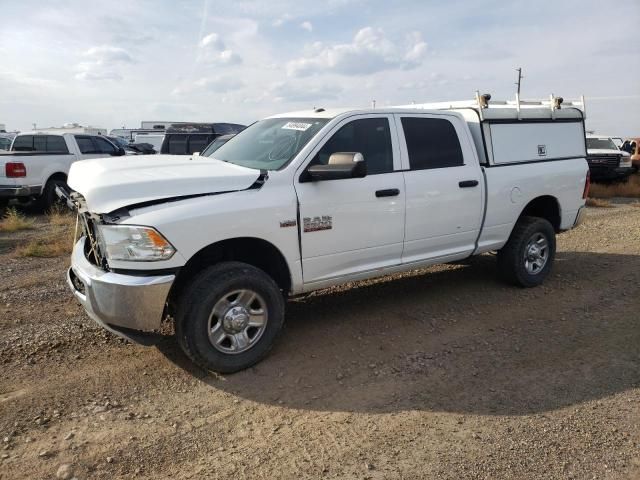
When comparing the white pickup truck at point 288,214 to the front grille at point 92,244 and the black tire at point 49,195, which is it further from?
the black tire at point 49,195

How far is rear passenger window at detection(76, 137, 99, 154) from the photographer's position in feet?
41.8

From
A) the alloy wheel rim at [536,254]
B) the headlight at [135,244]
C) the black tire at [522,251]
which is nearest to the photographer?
the headlight at [135,244]

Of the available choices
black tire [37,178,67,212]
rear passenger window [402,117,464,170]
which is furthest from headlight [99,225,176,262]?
black tire [37,178,67,212]

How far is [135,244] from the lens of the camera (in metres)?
3.56

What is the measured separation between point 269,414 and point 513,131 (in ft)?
13.2

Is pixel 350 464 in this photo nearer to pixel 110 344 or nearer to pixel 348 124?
pixel 110 344

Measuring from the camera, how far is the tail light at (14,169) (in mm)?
11008

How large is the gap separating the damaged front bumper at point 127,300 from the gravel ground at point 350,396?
46 cm

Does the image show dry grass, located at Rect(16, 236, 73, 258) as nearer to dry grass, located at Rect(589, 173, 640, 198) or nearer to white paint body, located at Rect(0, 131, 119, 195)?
white paint body, located at Rect(0, 131, 119, 195)

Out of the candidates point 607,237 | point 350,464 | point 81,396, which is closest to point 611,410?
point 350,464

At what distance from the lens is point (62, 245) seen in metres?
7.90

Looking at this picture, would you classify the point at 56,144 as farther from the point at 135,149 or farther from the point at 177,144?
the point at 135,149

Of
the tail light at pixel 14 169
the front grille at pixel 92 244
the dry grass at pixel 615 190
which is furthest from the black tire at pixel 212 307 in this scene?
the dry grass at pixel 615 190

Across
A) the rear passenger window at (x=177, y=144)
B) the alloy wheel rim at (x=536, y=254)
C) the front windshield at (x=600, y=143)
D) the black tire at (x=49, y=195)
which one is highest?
the rear passenger window at (x=177, y=144)
